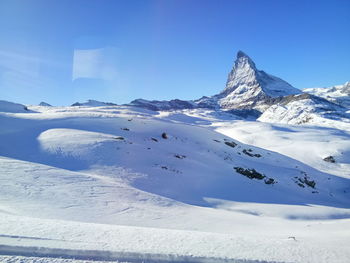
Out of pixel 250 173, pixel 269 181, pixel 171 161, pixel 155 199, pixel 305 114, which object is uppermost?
pixel 305 114

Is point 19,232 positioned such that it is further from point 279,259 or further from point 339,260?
point 339,260

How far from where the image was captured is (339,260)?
4051 millimetres

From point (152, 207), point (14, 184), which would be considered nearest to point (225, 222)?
point (152, 207)

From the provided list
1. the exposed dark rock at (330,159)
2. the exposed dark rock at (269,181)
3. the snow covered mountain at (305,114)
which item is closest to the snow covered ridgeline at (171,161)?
the exposed dark rock at (269,181)

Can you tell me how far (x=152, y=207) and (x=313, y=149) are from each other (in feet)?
127

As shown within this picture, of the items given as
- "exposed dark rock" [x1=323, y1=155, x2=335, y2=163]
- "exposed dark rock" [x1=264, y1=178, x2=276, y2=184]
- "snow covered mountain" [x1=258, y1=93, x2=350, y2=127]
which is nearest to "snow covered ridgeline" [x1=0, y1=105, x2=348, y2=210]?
"exposed dark rock" [x1=264, y1=178, x2=276, y2=184]

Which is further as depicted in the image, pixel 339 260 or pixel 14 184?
pixel 14 184

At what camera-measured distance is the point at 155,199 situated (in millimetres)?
10508

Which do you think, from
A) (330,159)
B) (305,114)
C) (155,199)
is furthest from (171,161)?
(305,114)

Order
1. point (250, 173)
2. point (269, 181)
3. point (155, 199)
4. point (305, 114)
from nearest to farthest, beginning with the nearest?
1. point (155, 199)
2. point (269, 181)
3. point (250, 173)
4. point (305, 114)

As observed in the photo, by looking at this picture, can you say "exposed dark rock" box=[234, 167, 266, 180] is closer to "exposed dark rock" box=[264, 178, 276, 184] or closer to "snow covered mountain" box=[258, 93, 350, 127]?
"exposed dark rock" box=[264, 178, 276, 184]

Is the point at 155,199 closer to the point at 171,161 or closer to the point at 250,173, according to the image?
the point at 171,161

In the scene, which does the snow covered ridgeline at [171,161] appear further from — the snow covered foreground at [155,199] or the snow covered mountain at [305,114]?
the snow covered mountain at [305,114]

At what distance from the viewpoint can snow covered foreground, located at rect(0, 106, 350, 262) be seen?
4.00m
